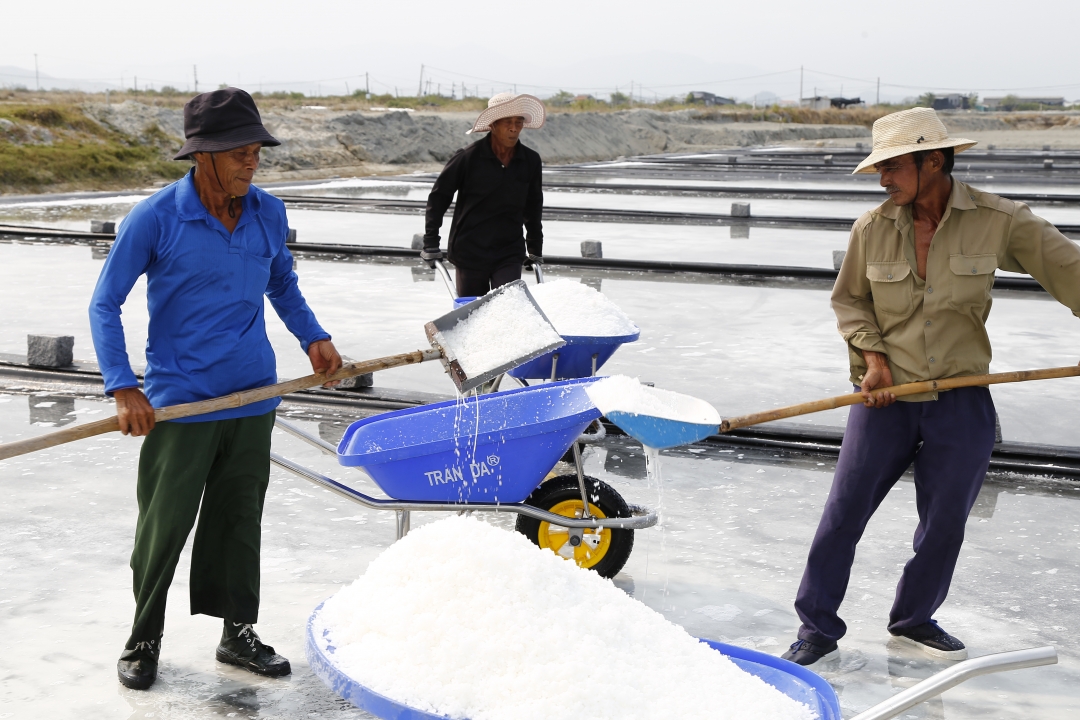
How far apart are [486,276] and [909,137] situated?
2.61m

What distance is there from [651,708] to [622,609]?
296 millimetres

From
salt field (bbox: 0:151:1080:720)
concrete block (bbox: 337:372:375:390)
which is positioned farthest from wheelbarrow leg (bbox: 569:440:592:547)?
concrete block (bbox: 337:372:375:390)

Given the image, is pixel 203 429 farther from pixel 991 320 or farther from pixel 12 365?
pixel 991 320

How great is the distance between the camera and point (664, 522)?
4000mm

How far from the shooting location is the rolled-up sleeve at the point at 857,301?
9.93 feet

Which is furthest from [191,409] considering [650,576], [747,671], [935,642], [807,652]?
[935,642]

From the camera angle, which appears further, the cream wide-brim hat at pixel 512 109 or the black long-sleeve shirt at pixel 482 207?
the black long-sleeve shirt at pixel 482 207

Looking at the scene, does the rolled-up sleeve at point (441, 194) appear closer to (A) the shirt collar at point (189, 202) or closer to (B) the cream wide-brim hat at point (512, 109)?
(B) the cream wide-brim hat at point (512, 109)

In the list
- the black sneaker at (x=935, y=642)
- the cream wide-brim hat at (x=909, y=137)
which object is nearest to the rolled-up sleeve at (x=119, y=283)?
the cream wide-brim hat at (x=909, y=137)

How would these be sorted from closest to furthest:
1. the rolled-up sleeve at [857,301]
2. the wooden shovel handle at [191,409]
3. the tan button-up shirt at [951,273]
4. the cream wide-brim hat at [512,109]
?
1. the wooden shovel handle at [191,409]
2. the tan button-up shirt at [951,273]
3. the rolled-up sleeve at [857,301]
4. the cream wide-brim hat at [512,109]

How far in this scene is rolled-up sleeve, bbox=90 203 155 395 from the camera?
269 centimetres

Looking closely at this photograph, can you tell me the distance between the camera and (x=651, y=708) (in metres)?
1.87

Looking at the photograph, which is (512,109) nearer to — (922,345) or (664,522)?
(664,522)

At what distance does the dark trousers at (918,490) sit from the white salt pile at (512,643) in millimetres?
1035
